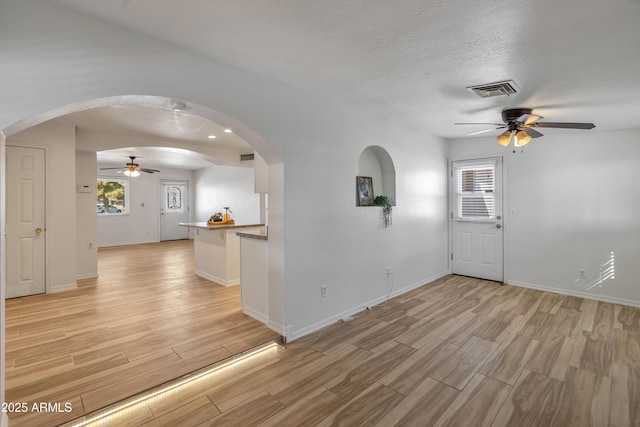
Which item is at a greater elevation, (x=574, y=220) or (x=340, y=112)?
(x=340, y=112)

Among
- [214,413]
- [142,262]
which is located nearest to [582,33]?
[214,413]

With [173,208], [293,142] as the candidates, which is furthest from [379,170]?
[173,208]

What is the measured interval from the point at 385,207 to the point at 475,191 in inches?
85.5

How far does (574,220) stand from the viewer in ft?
14.8

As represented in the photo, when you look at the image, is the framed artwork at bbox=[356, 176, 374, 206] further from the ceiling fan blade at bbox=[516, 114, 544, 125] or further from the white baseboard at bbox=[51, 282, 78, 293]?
the white baseboard at bbox=[51, 282, 78, 293]

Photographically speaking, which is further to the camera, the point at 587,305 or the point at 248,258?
the point at 587,305

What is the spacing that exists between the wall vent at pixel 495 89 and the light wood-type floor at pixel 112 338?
3084 millimetres

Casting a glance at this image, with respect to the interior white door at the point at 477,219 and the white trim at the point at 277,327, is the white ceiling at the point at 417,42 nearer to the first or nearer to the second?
the interior white door at the point at 477,219

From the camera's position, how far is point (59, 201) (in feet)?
15.0

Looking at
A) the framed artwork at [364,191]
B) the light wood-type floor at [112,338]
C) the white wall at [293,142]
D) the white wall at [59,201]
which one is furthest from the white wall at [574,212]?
the white wall at [59,201]

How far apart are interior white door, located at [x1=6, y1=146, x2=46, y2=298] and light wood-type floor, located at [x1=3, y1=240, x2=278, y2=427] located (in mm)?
263

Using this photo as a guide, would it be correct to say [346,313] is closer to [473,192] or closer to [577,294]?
[473,192]

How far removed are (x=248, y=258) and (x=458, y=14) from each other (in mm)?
3004

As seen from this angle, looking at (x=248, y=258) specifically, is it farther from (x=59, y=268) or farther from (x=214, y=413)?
(x=59, y=268)
